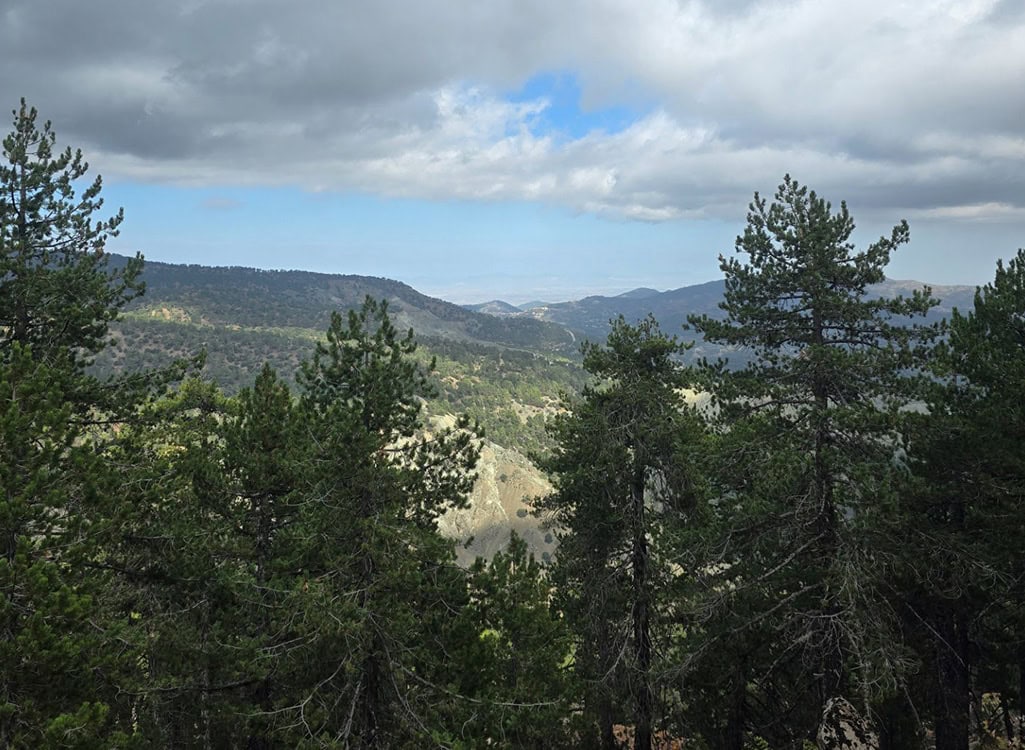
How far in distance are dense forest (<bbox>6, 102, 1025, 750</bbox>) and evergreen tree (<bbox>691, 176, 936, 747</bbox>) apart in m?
0.08

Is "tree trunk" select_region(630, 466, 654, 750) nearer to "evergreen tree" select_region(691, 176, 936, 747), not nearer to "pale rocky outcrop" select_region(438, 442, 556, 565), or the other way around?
"evergreen tree" select_region(691, 176, 936, 747)

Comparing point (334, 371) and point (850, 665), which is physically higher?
point (334, 371)

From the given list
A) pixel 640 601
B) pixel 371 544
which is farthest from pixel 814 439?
pixel 371 544

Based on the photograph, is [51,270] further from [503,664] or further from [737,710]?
[737,710]

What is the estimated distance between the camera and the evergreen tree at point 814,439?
11891mm

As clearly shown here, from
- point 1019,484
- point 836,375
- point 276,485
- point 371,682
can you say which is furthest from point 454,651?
point 1019,484

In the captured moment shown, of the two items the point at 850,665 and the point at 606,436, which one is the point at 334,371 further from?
the point at 850,665

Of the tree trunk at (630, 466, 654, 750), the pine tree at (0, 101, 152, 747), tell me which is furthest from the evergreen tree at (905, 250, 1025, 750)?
the pine tree at (0, 101, 152, 747)

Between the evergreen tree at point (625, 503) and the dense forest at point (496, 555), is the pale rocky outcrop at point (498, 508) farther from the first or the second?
the dense forest at point (496, 555)

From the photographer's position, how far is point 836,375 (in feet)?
41.6

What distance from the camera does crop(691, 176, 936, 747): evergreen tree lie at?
1189cm

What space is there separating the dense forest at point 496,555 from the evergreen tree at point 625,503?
0.10 m

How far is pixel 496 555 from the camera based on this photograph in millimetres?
11961

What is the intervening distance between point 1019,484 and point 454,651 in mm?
12041
